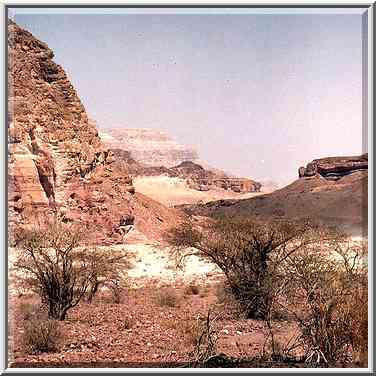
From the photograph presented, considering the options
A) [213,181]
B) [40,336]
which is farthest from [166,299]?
[213,181]

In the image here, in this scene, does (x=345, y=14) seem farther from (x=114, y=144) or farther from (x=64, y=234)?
(x=114, y=144)

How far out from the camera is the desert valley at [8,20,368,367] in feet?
21.0

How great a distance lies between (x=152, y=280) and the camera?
1462cm

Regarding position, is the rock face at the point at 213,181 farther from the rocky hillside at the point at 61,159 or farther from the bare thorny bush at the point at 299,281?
the bare thorny bush at the point at 299,281

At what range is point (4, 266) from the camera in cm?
571

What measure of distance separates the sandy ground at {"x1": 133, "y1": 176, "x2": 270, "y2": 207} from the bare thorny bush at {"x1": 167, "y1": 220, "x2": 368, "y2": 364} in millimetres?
39489

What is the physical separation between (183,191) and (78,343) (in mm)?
49200

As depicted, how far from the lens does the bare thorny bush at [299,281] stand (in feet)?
20.4

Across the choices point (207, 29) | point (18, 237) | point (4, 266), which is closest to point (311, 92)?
point (207, 29)

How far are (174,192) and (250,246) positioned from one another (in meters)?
47.6

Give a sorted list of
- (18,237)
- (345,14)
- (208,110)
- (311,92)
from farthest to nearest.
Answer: (208,110), (311,92), (18,237), (345,14)

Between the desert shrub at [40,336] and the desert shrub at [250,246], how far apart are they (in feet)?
8.20

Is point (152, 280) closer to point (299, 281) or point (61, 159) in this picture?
point (61, 159)

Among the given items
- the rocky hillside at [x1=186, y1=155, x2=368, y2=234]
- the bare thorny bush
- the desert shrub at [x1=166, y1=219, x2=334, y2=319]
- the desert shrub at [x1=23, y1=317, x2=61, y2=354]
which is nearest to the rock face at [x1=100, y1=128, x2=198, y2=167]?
the rocky hillside at [x1=186, y1=155, x2=368, y2=234]
